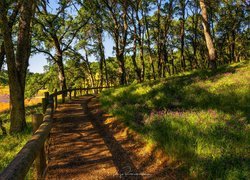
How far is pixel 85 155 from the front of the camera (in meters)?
7.89

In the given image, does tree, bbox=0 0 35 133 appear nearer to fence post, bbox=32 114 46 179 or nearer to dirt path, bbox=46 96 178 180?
dirt path, bbox=46 96 178 180

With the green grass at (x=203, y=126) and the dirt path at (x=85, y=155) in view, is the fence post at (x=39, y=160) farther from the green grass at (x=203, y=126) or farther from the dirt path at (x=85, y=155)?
the green grass at (x=203, y=126)

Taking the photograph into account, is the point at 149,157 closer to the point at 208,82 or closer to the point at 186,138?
the point at 186,138

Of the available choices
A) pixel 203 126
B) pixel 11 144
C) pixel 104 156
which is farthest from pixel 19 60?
pixel 203 126

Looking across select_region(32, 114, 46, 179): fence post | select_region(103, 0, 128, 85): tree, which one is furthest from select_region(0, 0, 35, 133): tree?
select_region(103, 0, 128, 85): tree

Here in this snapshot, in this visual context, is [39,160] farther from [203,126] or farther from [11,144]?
[11,144]

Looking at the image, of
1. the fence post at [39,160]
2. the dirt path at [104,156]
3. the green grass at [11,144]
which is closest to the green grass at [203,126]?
the dirt path at [104,156]

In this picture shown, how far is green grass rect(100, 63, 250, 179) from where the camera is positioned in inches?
208

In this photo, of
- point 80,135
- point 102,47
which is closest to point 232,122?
point 80,135

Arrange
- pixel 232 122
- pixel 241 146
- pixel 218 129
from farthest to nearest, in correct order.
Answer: pixel 232 122
pixel 218 129
pixel 241 146

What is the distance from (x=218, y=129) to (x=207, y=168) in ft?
6.58

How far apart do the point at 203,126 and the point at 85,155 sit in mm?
3680

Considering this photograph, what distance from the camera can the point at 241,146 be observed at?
5.75 m

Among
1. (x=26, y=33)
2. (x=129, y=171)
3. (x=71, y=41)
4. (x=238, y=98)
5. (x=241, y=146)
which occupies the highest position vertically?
(x=71, y=41)
